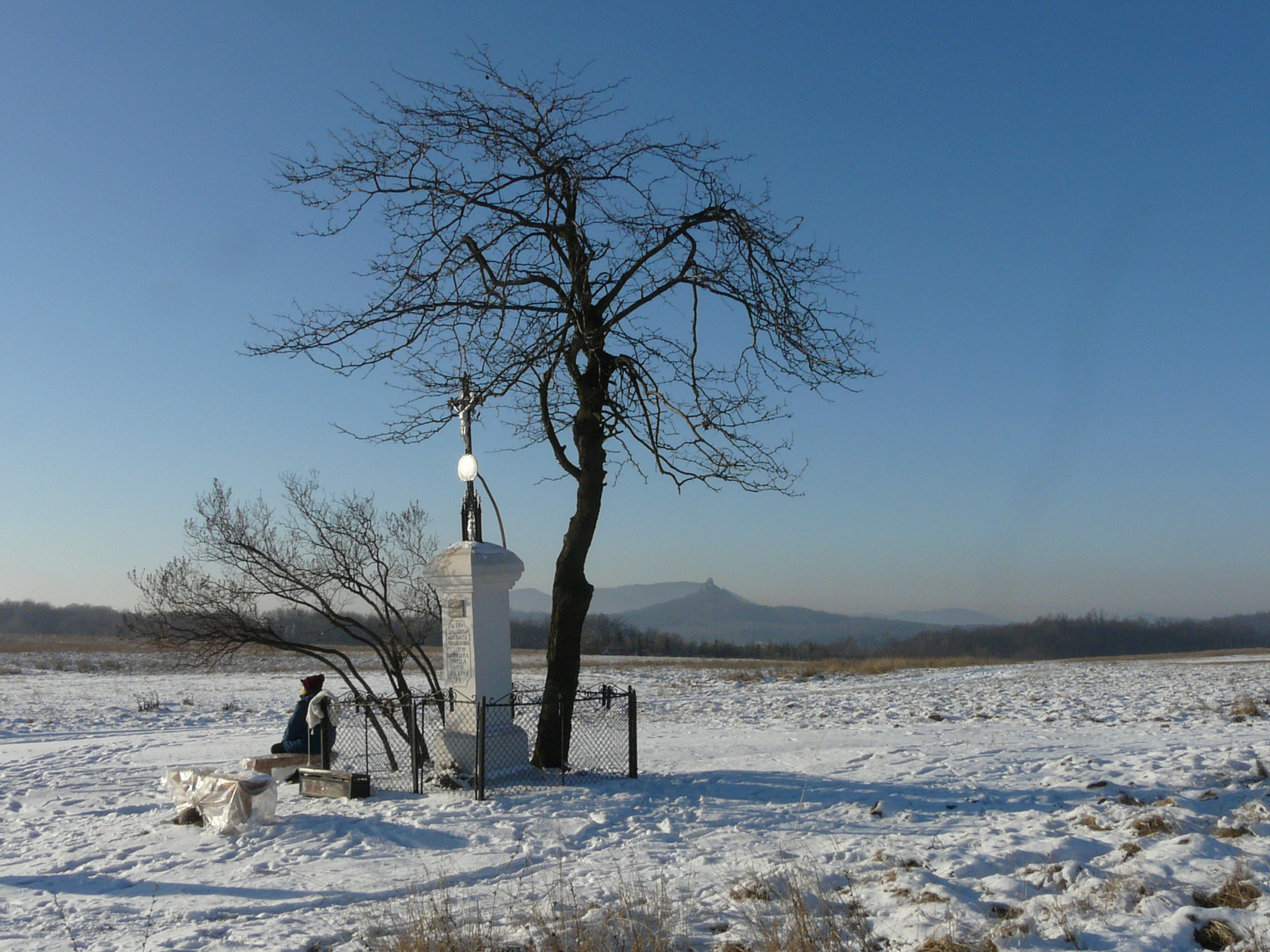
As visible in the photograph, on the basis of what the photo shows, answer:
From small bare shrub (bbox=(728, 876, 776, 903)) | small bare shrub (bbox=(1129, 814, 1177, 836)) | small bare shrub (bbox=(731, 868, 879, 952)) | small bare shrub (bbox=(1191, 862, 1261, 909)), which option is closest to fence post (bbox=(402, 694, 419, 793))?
small bare shrub (bbox=(728, 876, 776, 903))

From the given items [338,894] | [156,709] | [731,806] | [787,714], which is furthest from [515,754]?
[156,709]

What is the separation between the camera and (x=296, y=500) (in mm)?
12891

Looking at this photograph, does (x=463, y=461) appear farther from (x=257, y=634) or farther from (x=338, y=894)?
(x=338, y=894)

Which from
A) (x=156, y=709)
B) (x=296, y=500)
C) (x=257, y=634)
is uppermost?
(x=296, y=500)

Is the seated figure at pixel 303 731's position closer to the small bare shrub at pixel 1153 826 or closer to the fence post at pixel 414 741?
the fence post at pixel 414 741

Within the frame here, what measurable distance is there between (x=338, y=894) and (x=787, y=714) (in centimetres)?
1414

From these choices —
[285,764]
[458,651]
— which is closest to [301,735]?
[285,764]

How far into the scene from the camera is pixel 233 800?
8.32 meters

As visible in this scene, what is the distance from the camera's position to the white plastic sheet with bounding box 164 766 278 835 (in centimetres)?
832

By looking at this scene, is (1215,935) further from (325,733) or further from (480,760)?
(325,733)

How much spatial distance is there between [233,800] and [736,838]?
4613mm

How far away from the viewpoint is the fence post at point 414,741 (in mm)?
9984

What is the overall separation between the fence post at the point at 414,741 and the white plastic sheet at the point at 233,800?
1608mm

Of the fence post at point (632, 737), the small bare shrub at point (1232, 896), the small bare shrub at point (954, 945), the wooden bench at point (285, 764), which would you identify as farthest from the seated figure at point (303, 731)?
the small bare shrub at point (1232, 896)
